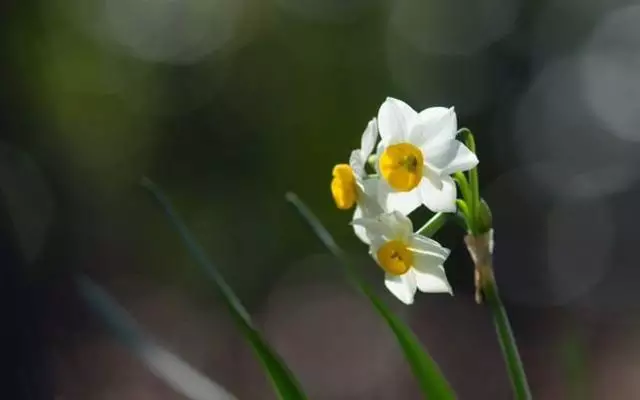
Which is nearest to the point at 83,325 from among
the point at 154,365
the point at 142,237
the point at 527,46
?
the point at 142,237

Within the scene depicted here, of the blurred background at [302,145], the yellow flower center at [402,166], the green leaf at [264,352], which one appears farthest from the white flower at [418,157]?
the blurred background at [302,145]

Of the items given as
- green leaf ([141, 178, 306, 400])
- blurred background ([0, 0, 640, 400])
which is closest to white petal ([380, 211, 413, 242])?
green leaf ([141, 178, 306, 400])

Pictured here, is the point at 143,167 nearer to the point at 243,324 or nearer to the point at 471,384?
the point at 471,384

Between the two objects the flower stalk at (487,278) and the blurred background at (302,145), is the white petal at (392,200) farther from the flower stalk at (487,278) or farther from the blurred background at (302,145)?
the blurred background at (302,145)

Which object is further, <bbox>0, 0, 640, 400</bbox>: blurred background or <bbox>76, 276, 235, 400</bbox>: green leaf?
<bbox>0, 0, 640, 400</bbox>: blurred background

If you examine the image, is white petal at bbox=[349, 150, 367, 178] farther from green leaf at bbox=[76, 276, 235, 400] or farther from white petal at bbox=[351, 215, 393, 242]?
green leaf at bbox=[76, 276, 235, 400]

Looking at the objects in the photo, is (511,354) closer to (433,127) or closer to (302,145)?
(433,127)
